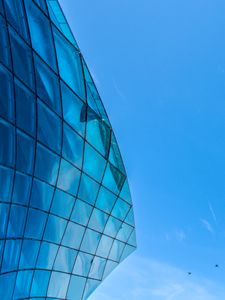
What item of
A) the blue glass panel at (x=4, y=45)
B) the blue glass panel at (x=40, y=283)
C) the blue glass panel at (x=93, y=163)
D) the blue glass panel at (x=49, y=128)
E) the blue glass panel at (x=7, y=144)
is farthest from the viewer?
the blue glass panel at (x=40, y=283)

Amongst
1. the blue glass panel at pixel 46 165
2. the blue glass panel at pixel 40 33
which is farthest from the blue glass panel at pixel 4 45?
the blue glass panel at pixel 46 165

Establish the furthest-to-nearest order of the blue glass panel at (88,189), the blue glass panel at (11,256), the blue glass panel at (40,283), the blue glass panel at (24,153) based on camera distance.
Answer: the blue glass panel at (40,283)
the blue glass panel at (88,189)
the blue glass panel at (11,256)
the blue glass panel at (24,153)

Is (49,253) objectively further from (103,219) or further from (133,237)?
(133,237)

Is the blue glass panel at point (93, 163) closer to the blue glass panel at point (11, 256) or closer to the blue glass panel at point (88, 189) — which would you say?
the blue glass panel at point (88, 189)

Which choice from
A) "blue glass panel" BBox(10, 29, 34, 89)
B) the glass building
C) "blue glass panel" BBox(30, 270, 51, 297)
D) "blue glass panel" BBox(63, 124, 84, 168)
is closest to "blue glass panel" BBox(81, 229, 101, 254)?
the glass building

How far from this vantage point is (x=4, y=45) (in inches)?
581

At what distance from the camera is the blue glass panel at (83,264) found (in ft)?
84.2

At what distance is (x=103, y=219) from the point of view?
25672 mm

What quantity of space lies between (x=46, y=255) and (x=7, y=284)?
3269 millimetres

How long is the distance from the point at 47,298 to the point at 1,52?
18.8m

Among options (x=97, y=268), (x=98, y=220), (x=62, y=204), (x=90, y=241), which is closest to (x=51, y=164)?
(x=62, y=204)

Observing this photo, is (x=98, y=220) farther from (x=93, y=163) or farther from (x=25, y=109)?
(x=25, y=109)

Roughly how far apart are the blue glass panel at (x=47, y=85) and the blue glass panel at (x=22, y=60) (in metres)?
0.53

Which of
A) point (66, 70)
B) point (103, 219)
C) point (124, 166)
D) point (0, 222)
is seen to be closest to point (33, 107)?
point (66, 70)
